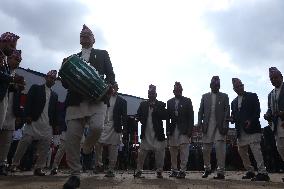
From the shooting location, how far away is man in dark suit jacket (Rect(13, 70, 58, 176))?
334 inches

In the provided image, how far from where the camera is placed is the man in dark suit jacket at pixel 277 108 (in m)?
7.57

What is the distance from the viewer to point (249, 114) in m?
8.69

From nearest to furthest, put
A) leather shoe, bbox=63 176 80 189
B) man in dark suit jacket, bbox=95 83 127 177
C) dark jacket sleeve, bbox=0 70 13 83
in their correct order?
1. leather shoe, bbox=63 176 80 189
2. dark jacket sleeve, bbox=0 70 13 83
3. man in dark suit jacket, bbox=95 83 127 177

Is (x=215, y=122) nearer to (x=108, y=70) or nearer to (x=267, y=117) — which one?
(x=267, y=117)

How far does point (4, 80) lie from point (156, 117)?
4.64 metres

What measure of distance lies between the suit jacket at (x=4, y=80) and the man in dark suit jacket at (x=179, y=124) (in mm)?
4790

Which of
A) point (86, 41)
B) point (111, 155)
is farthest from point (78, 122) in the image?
point (111, 155)

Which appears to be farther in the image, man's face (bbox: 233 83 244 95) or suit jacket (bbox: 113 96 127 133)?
suit jacket (bbox: 113 96 127 133)

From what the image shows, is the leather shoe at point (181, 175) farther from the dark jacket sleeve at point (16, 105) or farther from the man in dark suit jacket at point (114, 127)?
the dark jacket sleeve at point (16, 105)

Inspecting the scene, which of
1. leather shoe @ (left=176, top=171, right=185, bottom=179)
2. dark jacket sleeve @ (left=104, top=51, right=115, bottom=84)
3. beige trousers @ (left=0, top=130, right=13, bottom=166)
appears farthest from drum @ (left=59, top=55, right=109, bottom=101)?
leather shoe @ (left=176, top=171, right=185, bottom=179)

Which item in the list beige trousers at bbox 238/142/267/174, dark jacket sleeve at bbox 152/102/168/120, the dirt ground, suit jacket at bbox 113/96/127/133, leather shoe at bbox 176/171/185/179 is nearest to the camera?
the dirt ground

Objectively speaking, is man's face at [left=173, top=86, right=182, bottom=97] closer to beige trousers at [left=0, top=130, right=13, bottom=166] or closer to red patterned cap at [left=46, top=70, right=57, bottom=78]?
red patterned cap at [left=46, top=70, right=57, bottom=78]

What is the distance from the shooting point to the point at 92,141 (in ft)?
16.6

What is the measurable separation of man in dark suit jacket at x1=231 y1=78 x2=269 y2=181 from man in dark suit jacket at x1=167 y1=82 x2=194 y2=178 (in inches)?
45.4
